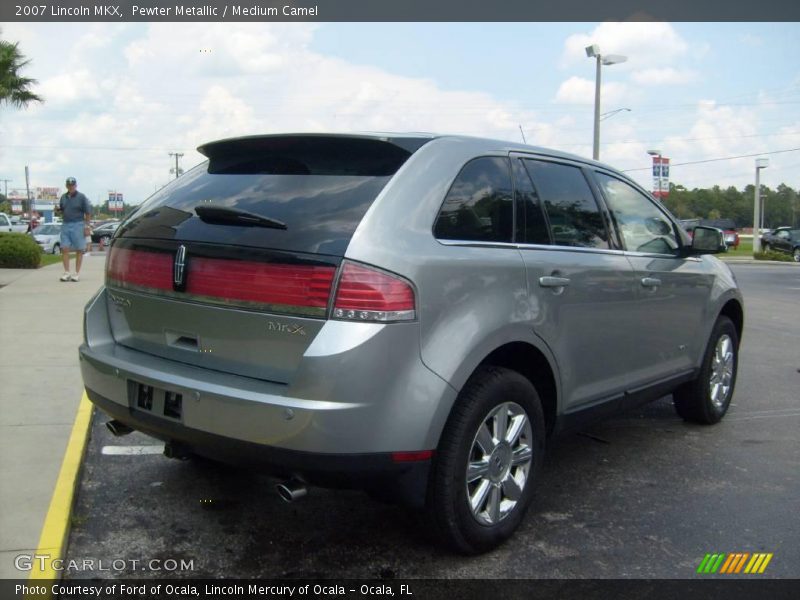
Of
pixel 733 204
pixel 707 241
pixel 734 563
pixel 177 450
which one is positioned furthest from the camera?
pixel 733 204

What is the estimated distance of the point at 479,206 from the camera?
3287 mm

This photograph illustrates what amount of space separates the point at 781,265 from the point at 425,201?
106ft

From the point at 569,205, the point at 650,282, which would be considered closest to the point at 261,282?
the point at 569,205

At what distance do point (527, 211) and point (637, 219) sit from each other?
1.31m

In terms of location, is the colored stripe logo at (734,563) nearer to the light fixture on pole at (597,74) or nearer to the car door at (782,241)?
the light fixture on pole at (597,74)

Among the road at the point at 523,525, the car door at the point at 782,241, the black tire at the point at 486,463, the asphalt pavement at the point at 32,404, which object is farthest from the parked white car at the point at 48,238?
the car door at the point at 782,241

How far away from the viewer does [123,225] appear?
3.56 metres

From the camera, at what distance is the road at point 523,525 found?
3.12 metres

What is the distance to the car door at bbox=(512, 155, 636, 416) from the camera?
348 centimetres

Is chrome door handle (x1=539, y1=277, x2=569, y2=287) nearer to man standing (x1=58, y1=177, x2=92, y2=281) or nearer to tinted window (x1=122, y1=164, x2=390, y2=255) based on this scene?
tinted window (x1=122, y1=164, x2=390, y2=255)

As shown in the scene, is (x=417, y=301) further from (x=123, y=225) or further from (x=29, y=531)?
(x=29, y=531)

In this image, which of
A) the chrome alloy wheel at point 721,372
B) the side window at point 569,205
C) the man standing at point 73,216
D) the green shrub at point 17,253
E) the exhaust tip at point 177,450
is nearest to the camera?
the exhaust tip at point 177,450

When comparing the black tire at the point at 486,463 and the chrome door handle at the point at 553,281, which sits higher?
the chrome door handle at the point at 553,281

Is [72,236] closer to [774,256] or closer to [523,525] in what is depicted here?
[523,525]
